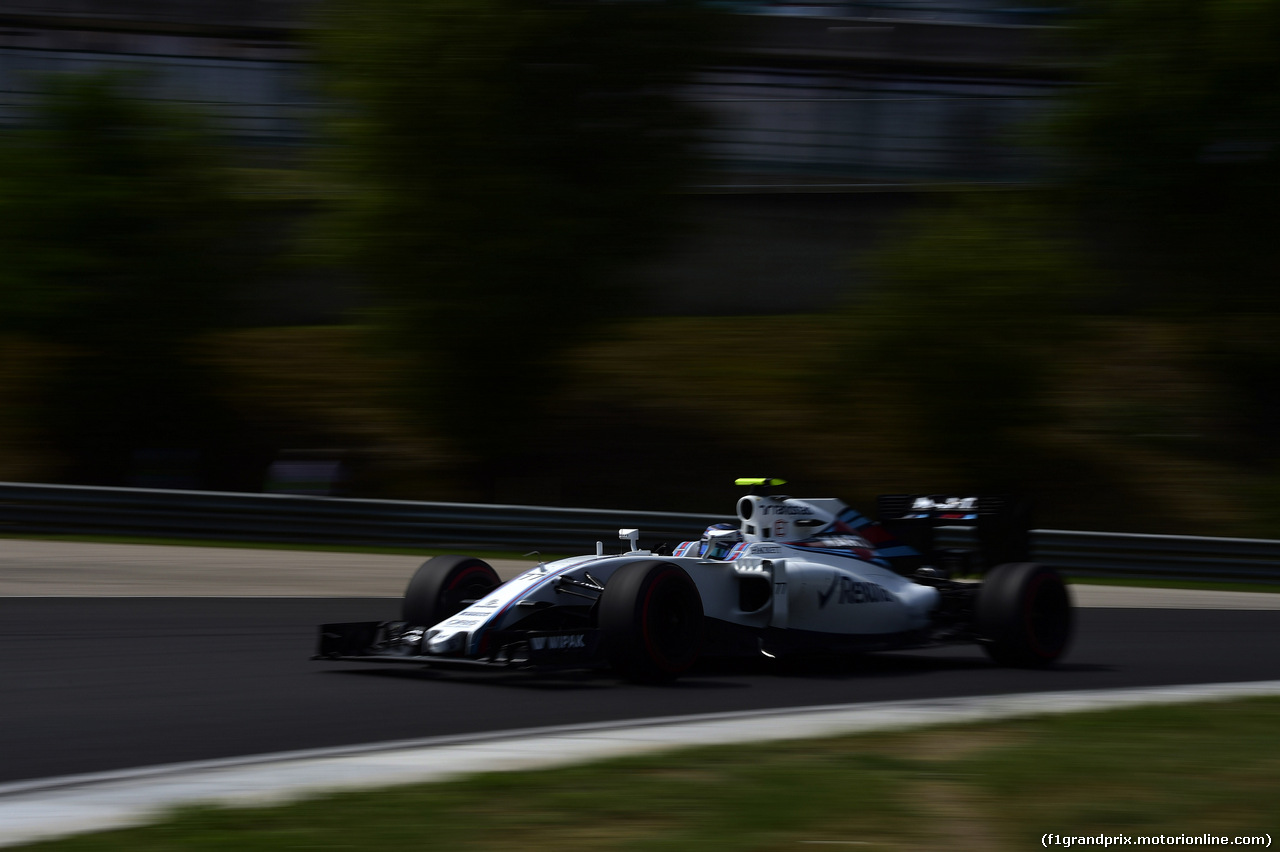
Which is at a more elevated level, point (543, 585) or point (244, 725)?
point (543, 585)

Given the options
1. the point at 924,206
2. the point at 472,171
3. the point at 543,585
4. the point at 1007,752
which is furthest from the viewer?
the point at 924,206

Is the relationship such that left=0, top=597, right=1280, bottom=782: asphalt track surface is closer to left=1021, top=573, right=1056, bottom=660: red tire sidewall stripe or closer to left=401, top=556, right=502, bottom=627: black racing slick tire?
left=1021, top=573, right=1056, bottom=660: red tire sidewall stripe

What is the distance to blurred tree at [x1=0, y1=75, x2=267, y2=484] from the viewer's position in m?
20.6

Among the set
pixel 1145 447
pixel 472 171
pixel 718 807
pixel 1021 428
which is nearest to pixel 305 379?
pixel 472 171

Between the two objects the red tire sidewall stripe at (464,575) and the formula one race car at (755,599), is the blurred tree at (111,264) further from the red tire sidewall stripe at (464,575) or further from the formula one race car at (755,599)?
the red tire sidewall stripe at (464,575)

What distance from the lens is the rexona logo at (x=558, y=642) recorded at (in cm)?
774

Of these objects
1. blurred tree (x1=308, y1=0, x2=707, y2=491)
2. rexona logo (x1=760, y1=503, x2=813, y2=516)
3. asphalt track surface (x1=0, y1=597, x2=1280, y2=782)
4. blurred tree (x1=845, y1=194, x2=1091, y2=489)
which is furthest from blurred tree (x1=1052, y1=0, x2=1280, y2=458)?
rexona logo (x1=760, y1=503, x2=813, y2=516)

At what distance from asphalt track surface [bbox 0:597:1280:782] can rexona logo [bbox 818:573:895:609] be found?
0.45 m

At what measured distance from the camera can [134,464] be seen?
2166 cm

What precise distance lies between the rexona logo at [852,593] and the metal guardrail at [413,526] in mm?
7039

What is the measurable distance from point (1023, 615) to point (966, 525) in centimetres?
111

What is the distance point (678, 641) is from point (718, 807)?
3.26m

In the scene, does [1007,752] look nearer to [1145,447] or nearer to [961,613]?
[961,613]

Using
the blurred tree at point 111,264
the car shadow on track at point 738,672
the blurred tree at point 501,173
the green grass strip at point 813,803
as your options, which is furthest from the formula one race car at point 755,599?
the blurred tree at point 111,264
